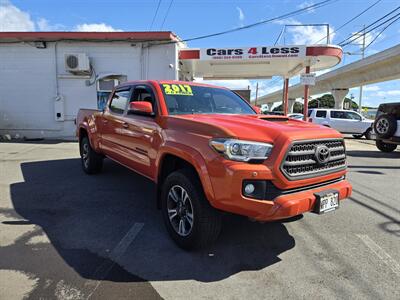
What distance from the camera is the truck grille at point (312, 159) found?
3.17 m

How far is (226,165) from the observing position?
3039mm

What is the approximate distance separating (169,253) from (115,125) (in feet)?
9.01

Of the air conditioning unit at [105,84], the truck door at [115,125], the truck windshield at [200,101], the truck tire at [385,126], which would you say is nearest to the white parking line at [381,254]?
the truck windshield at [200,101]

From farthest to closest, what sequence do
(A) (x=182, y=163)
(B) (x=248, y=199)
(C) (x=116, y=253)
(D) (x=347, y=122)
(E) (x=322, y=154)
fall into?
(D) (x=347, y=122), (A) (x=182, y=163), (C) (x=116, y=253), (E) (x=322, y=154), (B) (x=248, y=199)

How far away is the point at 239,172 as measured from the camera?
299 centimetres

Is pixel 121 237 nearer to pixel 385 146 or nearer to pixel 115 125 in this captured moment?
pixel 115 125

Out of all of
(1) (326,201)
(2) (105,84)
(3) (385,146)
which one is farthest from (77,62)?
(3) (385,146)

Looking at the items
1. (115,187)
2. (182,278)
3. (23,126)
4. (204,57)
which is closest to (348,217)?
(182,278)

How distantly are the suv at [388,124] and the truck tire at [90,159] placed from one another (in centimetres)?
969

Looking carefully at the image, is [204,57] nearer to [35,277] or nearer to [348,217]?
[348,217]

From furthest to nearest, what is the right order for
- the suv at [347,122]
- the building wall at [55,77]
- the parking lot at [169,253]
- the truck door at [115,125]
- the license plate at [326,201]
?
1. the suv at [347,122]
2. the building wall at [55,77]
3. the truck door at [115,125]
4. the license plate at [326,201]
5. the parking lot at [169,253]

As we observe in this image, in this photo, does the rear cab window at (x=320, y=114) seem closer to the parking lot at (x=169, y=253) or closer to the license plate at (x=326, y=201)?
the parking lot at (x=169, y=253)

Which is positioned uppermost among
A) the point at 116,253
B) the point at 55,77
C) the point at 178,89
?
the point at 55,77

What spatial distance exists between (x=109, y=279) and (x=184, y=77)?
17840 millimetres
